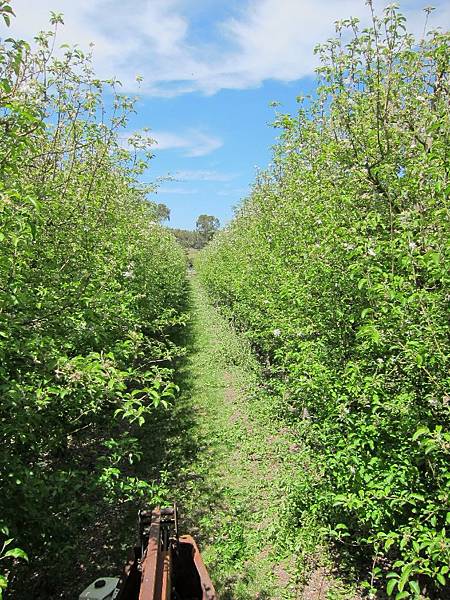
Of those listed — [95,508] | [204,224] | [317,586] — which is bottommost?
[317,586]

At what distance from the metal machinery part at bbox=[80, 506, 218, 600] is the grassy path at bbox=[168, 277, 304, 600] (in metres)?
1.06

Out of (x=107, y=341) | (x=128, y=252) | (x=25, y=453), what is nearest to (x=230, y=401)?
(x=128, y=252)

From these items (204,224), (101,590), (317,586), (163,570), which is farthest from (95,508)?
(204,224)

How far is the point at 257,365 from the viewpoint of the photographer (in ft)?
39.5

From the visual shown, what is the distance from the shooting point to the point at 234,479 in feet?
22.4

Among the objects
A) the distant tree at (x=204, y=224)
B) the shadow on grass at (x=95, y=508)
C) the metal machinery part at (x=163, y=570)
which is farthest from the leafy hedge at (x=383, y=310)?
the distant tree at (x=204, y=224)

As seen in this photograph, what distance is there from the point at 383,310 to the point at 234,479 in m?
4.60

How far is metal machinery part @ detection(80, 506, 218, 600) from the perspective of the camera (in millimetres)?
2965

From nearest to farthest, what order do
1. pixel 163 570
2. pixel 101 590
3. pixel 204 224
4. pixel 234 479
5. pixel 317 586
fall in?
pixel 163 570 → pixel 101 590 → pixel 317 586 → pixel 234 479 → pixel 204 224

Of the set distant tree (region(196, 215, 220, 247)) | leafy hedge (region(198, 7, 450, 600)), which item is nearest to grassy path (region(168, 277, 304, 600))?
leafy hedge (region(198, 7, 450, 600))

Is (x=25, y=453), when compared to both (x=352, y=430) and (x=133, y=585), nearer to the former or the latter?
(x=133, y=585)

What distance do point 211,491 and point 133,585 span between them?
3.19 metres

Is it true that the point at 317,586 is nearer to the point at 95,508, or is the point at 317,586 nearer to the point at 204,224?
the point at 95,508

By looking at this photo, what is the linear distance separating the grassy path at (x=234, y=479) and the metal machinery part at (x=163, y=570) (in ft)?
3.48
